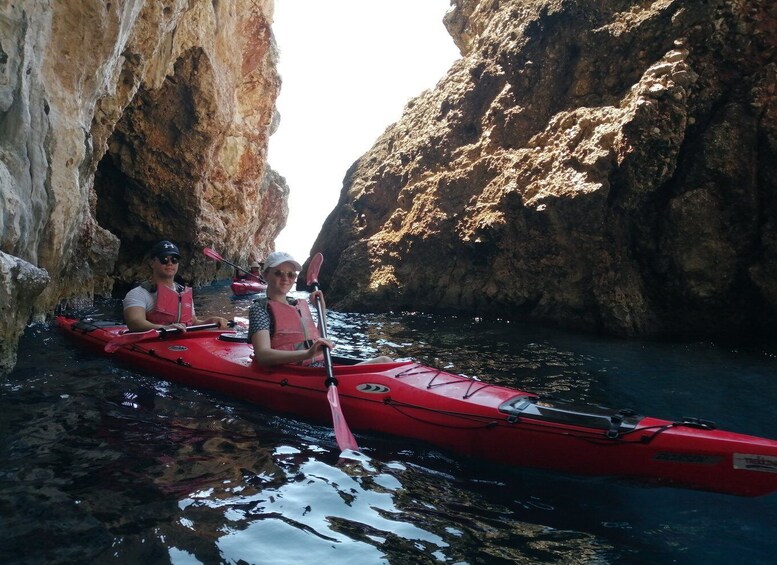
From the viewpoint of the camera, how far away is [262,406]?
4848 mm

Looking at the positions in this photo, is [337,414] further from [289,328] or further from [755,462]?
[755,462]

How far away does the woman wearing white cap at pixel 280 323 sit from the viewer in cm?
464

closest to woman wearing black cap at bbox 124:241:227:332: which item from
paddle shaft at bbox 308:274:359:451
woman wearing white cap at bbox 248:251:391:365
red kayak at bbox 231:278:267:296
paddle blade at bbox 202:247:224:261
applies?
woman wearing white cap at bbox 248:251:391:365

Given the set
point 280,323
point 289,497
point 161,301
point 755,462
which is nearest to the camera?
point 755,462

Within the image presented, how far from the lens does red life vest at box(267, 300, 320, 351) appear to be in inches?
188

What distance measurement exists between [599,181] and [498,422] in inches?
246

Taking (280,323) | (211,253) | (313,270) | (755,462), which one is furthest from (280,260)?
(211,253)

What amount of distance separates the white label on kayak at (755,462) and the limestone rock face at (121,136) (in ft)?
16.9

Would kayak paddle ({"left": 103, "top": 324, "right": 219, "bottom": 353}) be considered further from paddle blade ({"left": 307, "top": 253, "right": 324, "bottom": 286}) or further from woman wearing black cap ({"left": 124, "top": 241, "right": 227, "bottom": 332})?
paddle blade ({"left": 307, "top": 253, "right": 324, "bottom": 286})

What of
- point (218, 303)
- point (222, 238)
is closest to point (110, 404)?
point (218, 303)

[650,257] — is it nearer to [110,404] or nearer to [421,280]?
[421,280]

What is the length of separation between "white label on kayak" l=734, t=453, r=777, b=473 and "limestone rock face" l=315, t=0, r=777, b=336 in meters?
5.64

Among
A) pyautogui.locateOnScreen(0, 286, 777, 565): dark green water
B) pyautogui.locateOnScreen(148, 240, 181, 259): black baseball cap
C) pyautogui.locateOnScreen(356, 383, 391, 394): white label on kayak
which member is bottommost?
pyautogui.locateOnScreen(0, 286, 777, 565): dark green water

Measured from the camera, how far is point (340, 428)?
12.9ft
